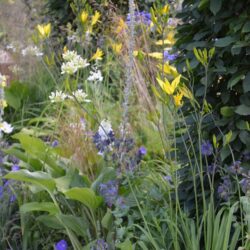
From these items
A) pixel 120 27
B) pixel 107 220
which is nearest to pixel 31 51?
pixel 120 27

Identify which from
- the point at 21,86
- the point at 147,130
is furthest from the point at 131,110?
the point at 21,86

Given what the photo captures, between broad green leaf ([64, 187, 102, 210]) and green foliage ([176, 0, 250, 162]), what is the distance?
0.62 meters

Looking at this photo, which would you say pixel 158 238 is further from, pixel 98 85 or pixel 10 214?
pixel 98 85

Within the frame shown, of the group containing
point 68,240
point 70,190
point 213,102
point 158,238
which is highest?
point 213,102

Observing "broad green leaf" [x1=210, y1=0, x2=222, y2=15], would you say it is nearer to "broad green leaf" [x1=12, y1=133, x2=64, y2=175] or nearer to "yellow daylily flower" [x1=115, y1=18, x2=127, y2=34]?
"broad green leaf" [x1=12, y1=133, x2=64, y2=175]

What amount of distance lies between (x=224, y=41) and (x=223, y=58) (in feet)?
0.47

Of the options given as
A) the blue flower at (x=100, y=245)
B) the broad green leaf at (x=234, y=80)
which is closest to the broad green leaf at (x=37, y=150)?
the blue flower at (x=100, y=245)

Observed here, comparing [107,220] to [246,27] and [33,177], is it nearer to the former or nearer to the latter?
[33,177]

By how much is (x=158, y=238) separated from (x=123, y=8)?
350 cm

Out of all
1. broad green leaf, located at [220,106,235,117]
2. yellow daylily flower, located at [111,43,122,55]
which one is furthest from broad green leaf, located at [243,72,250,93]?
yellow daylily flower, located at [111,43,122,55]

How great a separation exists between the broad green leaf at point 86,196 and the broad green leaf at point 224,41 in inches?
35.6

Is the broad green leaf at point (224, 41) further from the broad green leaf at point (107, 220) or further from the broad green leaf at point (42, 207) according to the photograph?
the broad green leaf at point (42, 207)

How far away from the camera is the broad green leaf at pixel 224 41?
2572mm

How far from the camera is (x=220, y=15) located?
Answer: 2.66 metres
